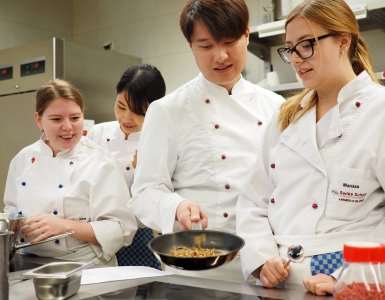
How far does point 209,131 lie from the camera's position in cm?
156

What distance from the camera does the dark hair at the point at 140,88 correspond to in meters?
2.20

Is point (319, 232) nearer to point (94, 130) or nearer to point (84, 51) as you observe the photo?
point (94, 130)

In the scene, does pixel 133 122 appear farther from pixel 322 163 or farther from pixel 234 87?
pixel 322 163

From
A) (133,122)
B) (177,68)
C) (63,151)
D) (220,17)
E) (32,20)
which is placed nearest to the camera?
(220,17)

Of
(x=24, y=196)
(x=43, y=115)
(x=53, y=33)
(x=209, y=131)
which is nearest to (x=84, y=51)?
(x=53, y=33)

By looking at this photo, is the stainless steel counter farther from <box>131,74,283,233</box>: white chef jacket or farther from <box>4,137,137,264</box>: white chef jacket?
<box>4,137,137,264</box>: white chef jacket

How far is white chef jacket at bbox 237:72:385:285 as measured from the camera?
1137 millimetres

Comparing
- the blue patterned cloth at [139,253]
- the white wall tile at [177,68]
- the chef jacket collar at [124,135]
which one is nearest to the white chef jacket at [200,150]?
the blue patterned cloth at [139,253]

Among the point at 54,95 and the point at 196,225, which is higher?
the point at 54,95

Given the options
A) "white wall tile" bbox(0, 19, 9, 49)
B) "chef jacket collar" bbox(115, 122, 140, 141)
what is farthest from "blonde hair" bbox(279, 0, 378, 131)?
"white wall tile" bbox(0, 19, 9, 49)

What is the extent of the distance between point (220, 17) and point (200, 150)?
416 millimetres

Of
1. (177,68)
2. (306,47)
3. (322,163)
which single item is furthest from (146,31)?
(322,163)

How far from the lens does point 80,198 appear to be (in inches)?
71.9

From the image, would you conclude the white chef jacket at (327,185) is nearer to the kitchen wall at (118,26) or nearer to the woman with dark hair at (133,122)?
the woman with dark hair at (133,122)
